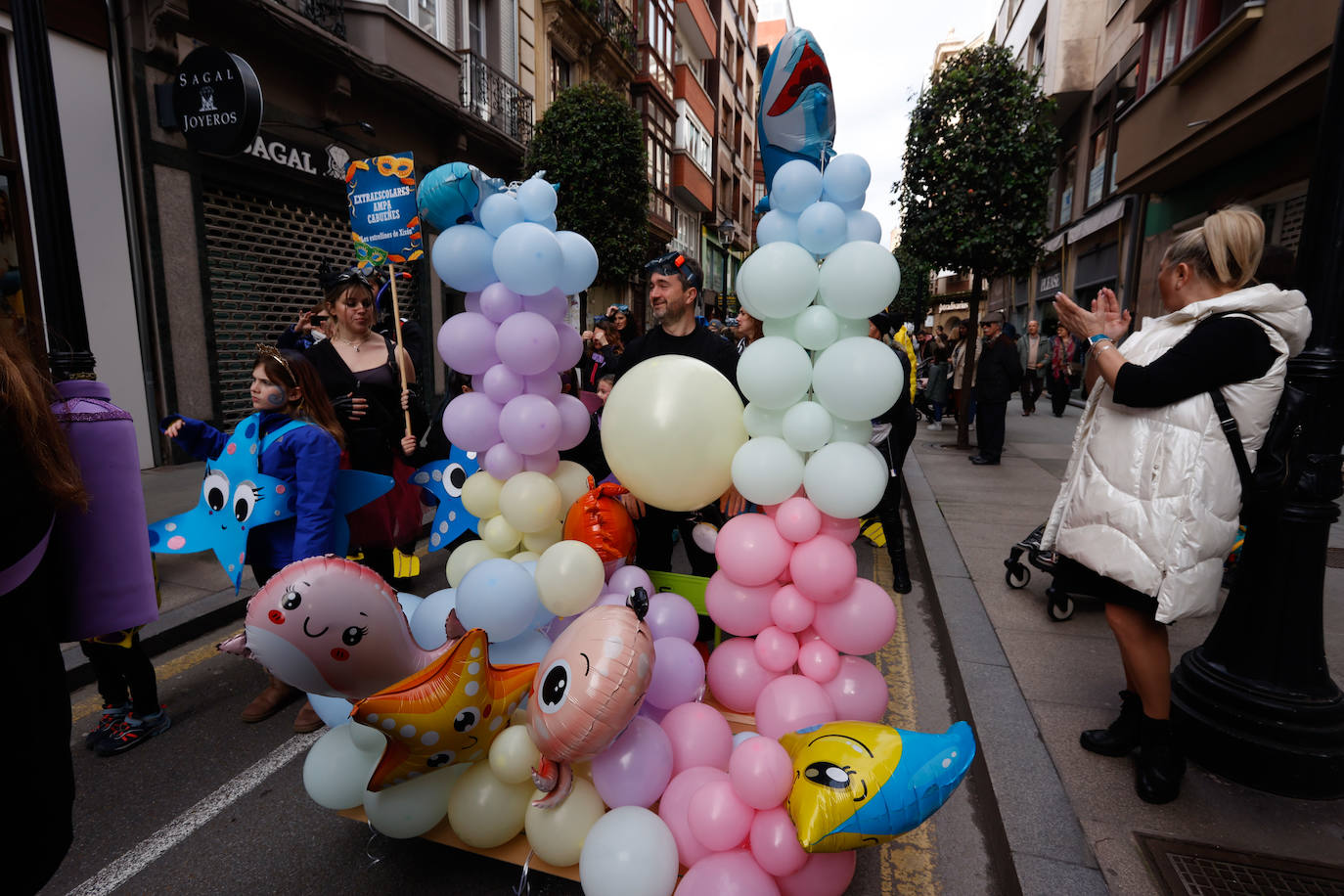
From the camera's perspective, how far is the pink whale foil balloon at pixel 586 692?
5.66 ft

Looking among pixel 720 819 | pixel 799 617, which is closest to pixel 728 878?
pixel 720 819

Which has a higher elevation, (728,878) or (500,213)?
(500,213)

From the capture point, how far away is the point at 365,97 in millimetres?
10367

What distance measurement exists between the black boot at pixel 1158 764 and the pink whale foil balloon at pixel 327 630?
8.19 ft

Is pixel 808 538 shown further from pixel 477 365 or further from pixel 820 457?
pixel 477 365

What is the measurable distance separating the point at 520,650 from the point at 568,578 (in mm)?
365

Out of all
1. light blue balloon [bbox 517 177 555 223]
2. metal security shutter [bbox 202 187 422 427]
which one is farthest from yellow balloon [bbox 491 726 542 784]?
metal security shutter [bbox 202 187 422 427]

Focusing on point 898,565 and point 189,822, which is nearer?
point 189,822

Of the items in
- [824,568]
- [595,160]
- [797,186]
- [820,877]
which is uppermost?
[595,160]

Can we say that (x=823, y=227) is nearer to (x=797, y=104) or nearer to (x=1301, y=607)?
(x=797, y=104)

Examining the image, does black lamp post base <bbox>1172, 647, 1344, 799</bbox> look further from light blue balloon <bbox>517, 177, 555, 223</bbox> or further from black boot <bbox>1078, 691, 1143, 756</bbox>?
light blue balloon <bbox>517, 177, 555, 223</bbox>

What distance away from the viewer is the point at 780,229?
2.31 metres

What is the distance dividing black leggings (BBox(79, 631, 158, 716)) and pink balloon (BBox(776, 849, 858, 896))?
281cm

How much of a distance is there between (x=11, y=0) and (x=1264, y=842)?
5.22 meters
